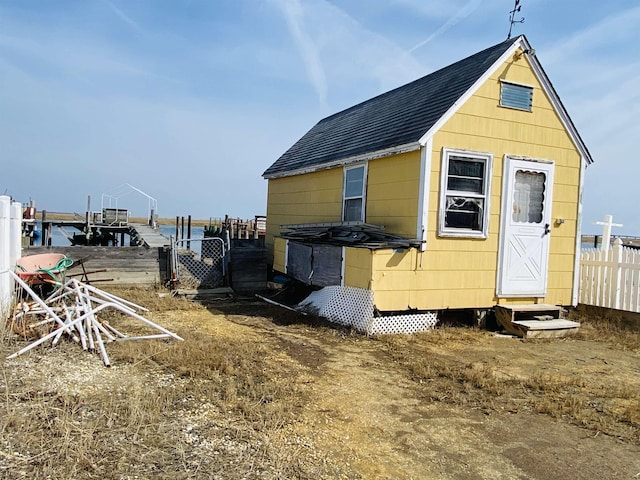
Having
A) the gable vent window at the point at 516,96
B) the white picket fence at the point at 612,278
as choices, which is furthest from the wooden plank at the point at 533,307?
the gable vent window at the point at 516,96

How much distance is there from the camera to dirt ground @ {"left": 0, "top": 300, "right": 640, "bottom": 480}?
11.4 feet

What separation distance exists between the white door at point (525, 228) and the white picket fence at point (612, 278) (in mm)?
1496

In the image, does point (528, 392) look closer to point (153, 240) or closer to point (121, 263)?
point (121, 263)

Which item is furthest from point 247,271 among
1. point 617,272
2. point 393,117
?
point 617,272

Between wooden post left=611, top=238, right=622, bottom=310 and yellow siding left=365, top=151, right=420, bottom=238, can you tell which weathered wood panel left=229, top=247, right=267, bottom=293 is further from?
wooden post left=611, top=238, right=622, bottom=310

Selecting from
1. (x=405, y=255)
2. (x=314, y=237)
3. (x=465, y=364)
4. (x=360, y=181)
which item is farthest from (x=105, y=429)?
(x=360, y=181)

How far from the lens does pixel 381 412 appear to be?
15.2ft

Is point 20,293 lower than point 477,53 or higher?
lower

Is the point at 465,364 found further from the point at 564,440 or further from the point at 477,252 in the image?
the point at 477,252

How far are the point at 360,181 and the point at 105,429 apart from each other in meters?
7.60

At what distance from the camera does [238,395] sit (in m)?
4.71

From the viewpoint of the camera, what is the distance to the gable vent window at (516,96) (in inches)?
356

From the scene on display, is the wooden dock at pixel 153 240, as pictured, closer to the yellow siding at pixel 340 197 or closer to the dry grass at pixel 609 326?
the yellow siding at pixel 340 197

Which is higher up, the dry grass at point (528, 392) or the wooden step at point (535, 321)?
the wooden step at point (535, 321)
